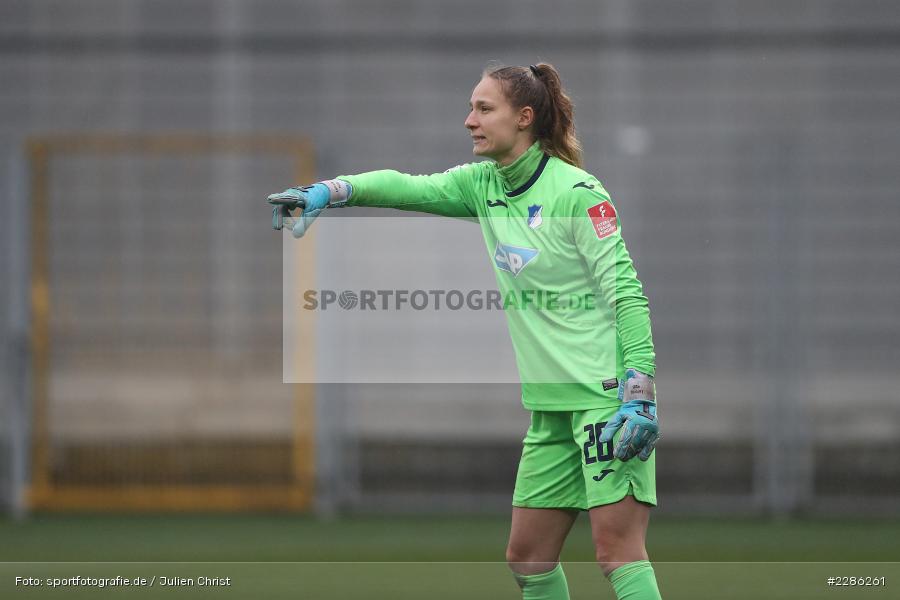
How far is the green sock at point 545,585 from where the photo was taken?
4.23 m

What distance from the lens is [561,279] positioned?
160 inches

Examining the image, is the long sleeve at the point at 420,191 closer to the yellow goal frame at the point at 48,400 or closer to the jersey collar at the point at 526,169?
the jersey collar at the point at 526,169

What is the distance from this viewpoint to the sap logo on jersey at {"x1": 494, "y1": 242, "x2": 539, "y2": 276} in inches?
161

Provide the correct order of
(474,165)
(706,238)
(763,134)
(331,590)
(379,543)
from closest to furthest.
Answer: (474,165) → (331,590) → (379,543) → (706,238) → (763,134)

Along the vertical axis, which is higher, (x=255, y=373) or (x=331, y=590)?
(x=255, y=373)

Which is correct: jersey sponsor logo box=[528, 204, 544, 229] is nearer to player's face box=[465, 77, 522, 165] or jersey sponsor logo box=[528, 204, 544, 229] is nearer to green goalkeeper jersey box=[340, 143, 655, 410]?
green goalkeeper jersey box=[340, 143, 655, 410]

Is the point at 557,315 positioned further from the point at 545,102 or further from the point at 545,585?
the point at 545,585

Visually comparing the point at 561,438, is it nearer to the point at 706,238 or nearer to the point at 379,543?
the point at 379,543

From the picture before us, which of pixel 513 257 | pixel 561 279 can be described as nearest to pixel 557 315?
pixel 561 279

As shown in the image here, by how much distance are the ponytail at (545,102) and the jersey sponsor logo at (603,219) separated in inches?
13.6

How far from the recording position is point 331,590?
613 cm

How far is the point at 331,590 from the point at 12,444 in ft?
12.4

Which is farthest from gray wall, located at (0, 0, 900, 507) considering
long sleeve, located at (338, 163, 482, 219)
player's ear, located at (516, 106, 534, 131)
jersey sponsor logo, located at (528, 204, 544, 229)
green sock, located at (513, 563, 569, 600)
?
jersey sponsor logo, located at (528, 204, 544, 229)

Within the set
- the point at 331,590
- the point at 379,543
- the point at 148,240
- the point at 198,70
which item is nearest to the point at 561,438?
the point at 331,590
